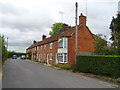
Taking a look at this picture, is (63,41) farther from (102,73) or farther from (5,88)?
(5,88)

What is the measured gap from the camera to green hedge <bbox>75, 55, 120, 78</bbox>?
14461 millimetres

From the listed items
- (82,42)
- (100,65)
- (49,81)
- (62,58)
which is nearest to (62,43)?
(62,58)

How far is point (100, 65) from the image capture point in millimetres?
16500

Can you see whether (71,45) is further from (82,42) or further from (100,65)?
(100,65)

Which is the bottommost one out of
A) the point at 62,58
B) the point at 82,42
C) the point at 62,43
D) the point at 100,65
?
the point at 100,65

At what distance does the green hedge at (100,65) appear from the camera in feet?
47.4

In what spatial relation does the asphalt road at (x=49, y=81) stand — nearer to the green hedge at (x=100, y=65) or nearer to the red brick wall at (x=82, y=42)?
the green hedge at (x=100, y=65)

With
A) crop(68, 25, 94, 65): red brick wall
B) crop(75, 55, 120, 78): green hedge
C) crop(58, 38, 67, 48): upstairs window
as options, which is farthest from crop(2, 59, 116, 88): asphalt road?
crop(58, 38, 67, 48): upstairs window

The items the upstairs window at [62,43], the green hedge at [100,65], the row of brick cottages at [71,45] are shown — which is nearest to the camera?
the green hedge at [100,65]

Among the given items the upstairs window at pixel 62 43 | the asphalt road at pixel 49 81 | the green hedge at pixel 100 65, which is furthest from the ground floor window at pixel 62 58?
the asphalt road at pixel 49 81

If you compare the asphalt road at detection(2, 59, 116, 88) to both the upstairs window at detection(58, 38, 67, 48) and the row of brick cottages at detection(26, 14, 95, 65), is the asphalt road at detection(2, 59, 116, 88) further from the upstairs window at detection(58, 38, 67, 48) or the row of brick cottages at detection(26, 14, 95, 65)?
the upstairs window at detection(58, 38, 67, 48)

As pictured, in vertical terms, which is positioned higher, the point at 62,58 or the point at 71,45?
the point at 71,45

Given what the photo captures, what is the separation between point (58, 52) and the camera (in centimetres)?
3111

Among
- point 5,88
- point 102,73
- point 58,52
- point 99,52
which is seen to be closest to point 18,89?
→ point 5,88
